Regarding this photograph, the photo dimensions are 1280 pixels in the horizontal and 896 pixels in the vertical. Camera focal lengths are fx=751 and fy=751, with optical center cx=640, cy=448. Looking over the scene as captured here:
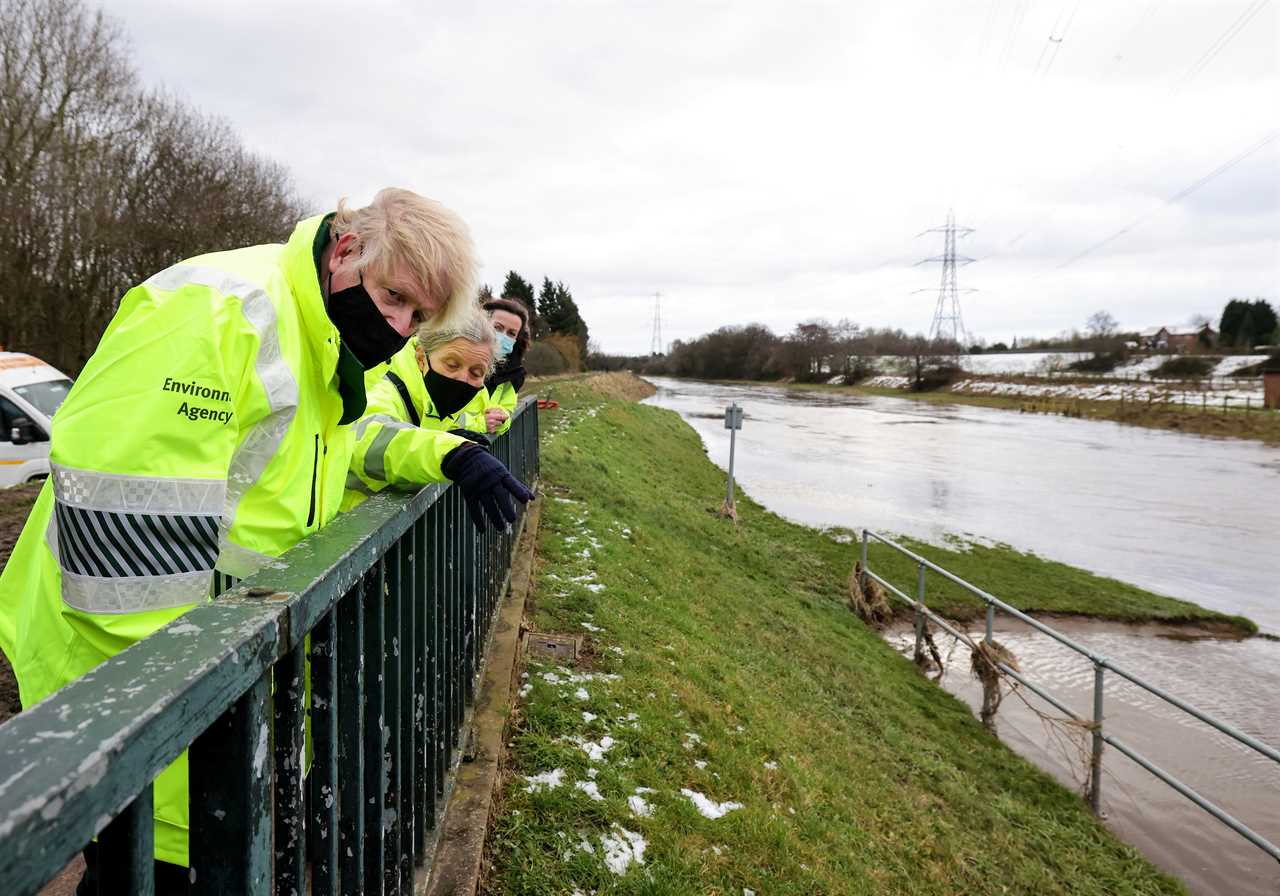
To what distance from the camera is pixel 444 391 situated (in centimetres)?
360

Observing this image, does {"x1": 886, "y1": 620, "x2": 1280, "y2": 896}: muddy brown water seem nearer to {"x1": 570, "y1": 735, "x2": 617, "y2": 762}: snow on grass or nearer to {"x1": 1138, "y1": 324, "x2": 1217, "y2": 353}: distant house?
{"x1": 570, "y1": 735, "x2": 617, "y2": 762}: snow on grass

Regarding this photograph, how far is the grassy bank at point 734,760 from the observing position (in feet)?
10.6

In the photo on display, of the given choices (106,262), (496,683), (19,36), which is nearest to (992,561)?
(496,683)

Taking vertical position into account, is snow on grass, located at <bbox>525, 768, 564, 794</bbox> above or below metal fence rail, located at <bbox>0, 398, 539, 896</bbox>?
below

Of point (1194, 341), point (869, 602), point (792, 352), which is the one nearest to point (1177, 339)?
point (1194, 341)

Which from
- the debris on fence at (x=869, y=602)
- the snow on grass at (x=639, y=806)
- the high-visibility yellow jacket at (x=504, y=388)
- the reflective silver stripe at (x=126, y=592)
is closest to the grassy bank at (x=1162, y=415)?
the debris on fence at (x=869, y=602)

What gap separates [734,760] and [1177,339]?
116 metres

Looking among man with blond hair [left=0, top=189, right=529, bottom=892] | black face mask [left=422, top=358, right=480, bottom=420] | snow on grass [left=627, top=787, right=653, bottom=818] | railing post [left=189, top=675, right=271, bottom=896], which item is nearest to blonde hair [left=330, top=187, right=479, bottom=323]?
man with blond hair [left=0, top=189, right=529, bottom=892]

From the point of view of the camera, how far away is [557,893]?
2.74 m

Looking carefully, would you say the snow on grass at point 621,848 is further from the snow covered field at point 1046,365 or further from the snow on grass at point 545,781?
the snow covered field at point 1046,365

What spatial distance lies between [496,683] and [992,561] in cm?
1339

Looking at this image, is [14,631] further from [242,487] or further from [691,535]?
[691,535]

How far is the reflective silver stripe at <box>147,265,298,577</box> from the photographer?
1.52 m

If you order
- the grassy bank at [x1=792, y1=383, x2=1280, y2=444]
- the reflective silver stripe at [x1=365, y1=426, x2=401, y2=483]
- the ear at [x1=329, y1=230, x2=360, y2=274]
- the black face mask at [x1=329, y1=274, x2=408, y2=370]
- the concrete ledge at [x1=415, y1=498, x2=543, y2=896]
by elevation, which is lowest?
the concrete ledge at [x1=415, y1=498, x2=543, y2=896]
